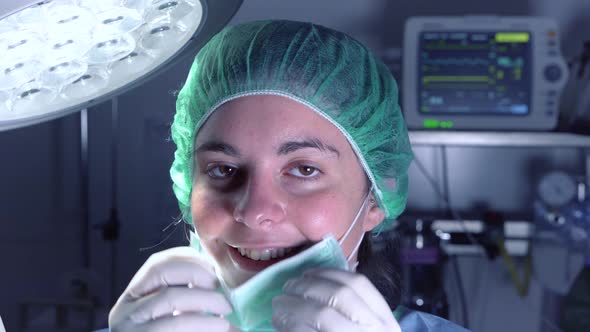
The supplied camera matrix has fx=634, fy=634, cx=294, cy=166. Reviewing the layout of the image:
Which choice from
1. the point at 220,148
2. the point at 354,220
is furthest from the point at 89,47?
the point at 354,220

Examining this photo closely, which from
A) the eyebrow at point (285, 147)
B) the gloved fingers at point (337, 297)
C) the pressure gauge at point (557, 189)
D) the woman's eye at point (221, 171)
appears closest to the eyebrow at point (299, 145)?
the eyebrow at point (285, 147)

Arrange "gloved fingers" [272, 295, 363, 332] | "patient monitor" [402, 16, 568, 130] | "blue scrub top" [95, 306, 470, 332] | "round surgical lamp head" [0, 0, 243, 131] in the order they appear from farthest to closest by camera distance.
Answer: "patient monitor" [402, 16, 568, 130]
"blue scrub top" [95, 306, 470, 332]
"gloved fingers" [272, 295, 363, 332]
"round surgical lamp head" [0, 0, 243, 131]

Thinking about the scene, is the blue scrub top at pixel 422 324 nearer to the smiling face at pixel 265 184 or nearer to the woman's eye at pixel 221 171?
the smiling face at pixel 265 184

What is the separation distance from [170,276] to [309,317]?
8.7 inches

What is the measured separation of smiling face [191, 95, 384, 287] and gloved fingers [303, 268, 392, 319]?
0.34ft

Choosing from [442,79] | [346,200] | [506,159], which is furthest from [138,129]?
[346,200]

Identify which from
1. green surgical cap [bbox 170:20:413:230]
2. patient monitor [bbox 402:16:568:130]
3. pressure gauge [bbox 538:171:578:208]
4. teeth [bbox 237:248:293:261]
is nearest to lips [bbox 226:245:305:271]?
teeth [bbox 237:248:293:261]

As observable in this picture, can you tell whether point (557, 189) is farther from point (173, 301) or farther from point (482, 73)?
point (173, 301)

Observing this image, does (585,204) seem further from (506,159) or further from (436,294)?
(436,294)

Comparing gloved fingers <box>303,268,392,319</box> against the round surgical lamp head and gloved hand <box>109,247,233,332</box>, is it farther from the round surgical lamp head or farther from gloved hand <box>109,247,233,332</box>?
the round surgical lamp head

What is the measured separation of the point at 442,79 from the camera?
207cm

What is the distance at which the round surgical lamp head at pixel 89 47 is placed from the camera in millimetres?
703

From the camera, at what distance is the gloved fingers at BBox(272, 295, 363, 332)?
896mm

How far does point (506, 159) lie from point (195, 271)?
1.67 meters
